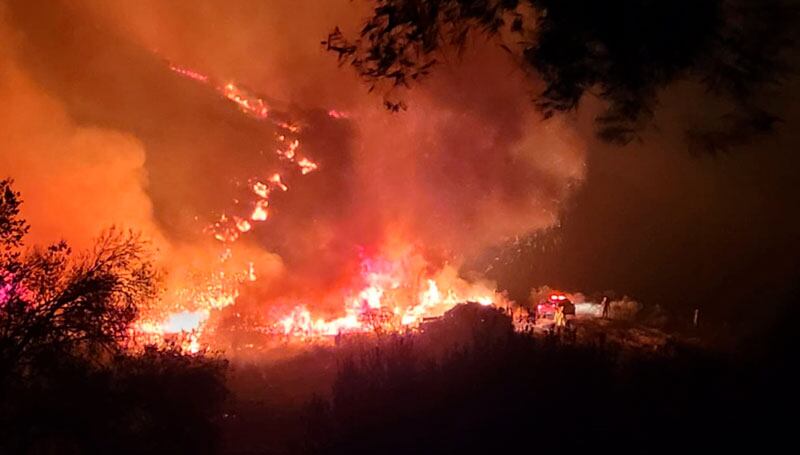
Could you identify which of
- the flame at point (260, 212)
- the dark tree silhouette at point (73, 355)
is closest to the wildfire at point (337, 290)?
the flame at point (260, 212)

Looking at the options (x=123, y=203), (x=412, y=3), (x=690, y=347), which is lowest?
(x=690, y=347)

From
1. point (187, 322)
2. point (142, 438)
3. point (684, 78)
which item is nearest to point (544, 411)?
point (684, 78)

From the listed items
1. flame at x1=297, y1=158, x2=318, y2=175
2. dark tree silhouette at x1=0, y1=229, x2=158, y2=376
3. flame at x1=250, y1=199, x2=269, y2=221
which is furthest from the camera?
flame at x1=297, y1=158, x2=318, y2=175

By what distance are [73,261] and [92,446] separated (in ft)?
9.88

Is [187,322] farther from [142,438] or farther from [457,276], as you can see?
[142,438]

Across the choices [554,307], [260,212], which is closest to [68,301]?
[554,307]

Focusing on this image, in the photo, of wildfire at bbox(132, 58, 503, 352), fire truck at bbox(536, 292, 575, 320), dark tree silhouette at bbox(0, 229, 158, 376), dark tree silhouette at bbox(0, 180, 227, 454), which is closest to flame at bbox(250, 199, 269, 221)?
wildfire at bbox(132, 58, 503, 352)

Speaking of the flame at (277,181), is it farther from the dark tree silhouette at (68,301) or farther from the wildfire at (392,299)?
the dark tree silhouette at (68,301)

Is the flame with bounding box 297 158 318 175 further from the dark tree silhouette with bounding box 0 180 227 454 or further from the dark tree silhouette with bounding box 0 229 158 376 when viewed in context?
the dark tree silhouette with bounding box 0 229 158 376

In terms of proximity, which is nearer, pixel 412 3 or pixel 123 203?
pixel 412 3

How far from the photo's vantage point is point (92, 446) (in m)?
10.4

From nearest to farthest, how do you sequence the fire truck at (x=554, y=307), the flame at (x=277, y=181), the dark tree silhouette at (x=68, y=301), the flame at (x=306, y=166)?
the dark tree silhouette at (x=68, y=301) < the fire truck at (x=554, y=307) < the flame at (x=277, y=181) < the flame at (x=306, y=166)

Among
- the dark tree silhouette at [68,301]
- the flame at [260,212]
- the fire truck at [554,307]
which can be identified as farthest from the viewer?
the flame at [260,212]

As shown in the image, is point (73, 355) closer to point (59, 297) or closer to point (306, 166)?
point (59, 297)
